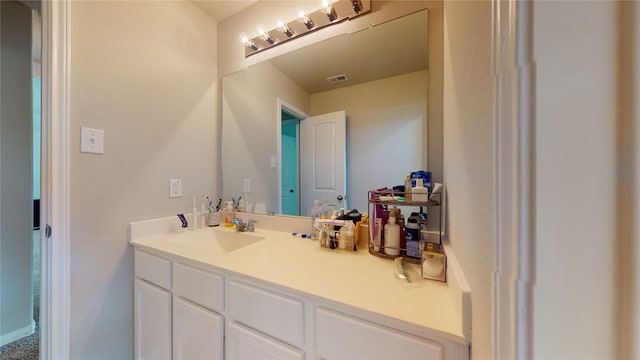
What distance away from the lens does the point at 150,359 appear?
3.67 ft

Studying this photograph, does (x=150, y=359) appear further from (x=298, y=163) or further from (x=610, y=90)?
(x=610, y=90)

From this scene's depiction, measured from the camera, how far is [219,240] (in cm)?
143

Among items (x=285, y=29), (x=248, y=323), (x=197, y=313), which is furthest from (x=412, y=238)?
(x=285, y=29)

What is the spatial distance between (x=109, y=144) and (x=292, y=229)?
1028mm

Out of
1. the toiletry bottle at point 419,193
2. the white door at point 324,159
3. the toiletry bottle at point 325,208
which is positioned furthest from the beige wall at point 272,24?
the toiletry bottle at point 325,208

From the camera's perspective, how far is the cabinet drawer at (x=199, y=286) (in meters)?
0.88

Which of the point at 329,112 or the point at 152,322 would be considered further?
the point at 329,112

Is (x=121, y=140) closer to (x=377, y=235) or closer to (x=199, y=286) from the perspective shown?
(x=199, y=286)

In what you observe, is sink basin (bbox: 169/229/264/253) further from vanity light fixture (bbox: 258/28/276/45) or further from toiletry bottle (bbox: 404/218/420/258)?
vanity light fixture (bbox: 258/28/276/45)

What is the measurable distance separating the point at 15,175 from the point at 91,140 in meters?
1.07

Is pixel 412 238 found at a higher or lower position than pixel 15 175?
lower

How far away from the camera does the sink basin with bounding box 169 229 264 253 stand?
133cm

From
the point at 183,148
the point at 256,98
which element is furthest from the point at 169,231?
the point at 256,98

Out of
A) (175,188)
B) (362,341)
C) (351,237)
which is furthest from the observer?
(175,188)
